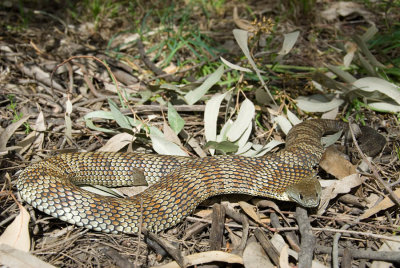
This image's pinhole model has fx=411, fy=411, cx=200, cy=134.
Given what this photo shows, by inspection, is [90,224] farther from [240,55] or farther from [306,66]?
[306,66]

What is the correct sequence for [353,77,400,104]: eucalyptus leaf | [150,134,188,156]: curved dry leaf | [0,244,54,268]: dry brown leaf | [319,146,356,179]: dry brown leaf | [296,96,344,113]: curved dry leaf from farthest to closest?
[296,96,344,113]: curved dry leaf < [353,77,400,104]: eucalyptus leaf < [150,134,188,156]: curved dry leaf < [319,146,356,179]: dry brown leaf < [0,244,54,268]: dry brown leaf

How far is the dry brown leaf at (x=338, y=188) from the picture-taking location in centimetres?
419

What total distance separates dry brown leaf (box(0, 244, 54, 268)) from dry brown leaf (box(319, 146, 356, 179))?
9.90 ft

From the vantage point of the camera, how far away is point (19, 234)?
3.67 m

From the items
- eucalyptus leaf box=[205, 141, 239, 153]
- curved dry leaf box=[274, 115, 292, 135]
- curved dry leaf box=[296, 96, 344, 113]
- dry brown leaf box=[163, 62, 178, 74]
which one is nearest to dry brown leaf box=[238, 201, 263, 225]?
eucalyptus leaf box=[205, 141, 239, 153]

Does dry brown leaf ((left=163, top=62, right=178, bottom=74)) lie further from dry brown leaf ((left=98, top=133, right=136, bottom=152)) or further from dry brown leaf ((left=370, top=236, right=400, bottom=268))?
Result: dry brown leaf ((left=370, top=236, right=400, bottom=268))

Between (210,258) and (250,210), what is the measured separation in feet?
2.53

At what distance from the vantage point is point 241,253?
3.68 meters

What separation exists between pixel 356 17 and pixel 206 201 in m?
4.85

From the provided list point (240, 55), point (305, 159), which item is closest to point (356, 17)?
point (240, 55)

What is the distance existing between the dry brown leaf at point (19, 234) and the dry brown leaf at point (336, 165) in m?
3.12

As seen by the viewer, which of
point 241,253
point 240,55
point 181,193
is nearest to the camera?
point 241,253

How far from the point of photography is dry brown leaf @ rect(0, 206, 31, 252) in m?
3.60

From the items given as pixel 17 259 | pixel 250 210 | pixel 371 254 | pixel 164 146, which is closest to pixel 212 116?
pixel 164 146
